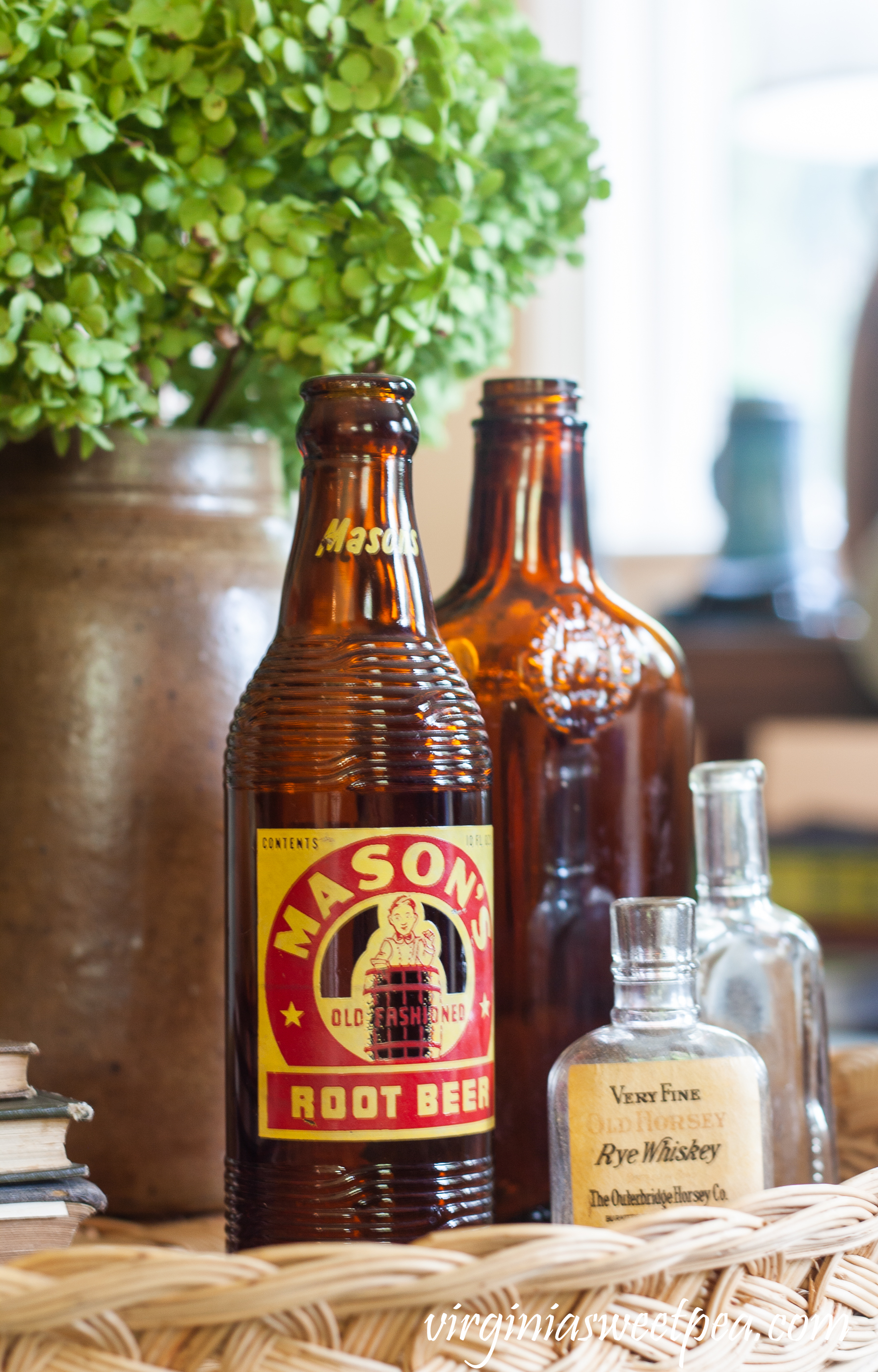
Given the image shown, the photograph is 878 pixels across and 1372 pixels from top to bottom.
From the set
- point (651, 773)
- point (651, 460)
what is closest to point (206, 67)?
point (651, 773)

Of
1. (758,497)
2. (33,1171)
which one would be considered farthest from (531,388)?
(758,497)

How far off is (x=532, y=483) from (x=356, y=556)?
125 mm

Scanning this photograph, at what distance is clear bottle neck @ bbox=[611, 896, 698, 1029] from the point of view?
1.71 ft

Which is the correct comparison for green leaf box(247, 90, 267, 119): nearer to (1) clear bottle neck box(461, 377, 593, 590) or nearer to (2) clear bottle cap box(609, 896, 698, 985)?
(1) clear bottle neck box(461, 377, 593, 590)

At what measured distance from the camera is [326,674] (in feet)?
1.74

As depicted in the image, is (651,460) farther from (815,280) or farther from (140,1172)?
(140,1172)

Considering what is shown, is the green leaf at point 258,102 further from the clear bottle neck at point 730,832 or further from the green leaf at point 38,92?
the clear bottle neck at point 730,832

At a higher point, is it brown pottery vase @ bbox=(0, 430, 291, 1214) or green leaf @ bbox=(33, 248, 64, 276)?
green leaf @ bbox=(33, 248, 64, 276)

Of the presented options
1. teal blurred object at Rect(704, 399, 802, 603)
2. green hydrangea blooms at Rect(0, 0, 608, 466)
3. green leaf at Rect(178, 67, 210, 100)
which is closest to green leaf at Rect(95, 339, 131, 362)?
green hydrangea blooms at Rect(0, 0, 608, 466)

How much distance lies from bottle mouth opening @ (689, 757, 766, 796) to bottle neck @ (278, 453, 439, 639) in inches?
5.2

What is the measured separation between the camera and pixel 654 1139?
0.52 meters

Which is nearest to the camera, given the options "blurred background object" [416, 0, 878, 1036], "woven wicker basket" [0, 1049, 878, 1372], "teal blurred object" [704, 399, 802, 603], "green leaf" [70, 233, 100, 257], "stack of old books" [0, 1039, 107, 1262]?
"woven wicker basket" [0, 1049, 878, 1372]

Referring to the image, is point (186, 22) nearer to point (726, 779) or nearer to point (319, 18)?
point (319, 18)

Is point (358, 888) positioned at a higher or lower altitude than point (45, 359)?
lower
